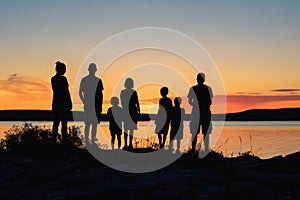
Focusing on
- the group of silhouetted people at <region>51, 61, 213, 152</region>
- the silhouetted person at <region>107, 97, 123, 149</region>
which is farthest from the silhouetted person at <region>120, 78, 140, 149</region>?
the silhouetted person at <region>107, 97, 123, 149</region>

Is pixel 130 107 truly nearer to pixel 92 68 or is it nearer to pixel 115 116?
pixel 115 116

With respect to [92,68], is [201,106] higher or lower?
lower

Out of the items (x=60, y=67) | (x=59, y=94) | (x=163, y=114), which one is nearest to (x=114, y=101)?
(x=163, y=114)

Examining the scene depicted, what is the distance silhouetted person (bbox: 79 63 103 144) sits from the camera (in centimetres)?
1553

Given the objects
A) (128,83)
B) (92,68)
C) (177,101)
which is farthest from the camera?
(177,101)

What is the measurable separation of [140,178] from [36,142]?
526 cm

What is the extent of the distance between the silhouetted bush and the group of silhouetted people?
41 cm

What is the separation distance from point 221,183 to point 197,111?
5.02 metres

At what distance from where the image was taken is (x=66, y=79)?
14727mm

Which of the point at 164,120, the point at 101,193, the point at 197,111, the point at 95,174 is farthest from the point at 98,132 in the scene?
the point at 101,193

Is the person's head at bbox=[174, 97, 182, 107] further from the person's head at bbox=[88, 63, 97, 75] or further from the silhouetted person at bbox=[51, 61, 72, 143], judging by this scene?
the silhouetted person at bbox=[51, 61, 72, 143]

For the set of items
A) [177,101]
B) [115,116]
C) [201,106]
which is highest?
[177,101]

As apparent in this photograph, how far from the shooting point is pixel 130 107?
55.8 feet

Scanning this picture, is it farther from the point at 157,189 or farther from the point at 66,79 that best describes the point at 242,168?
the point at 66,79
